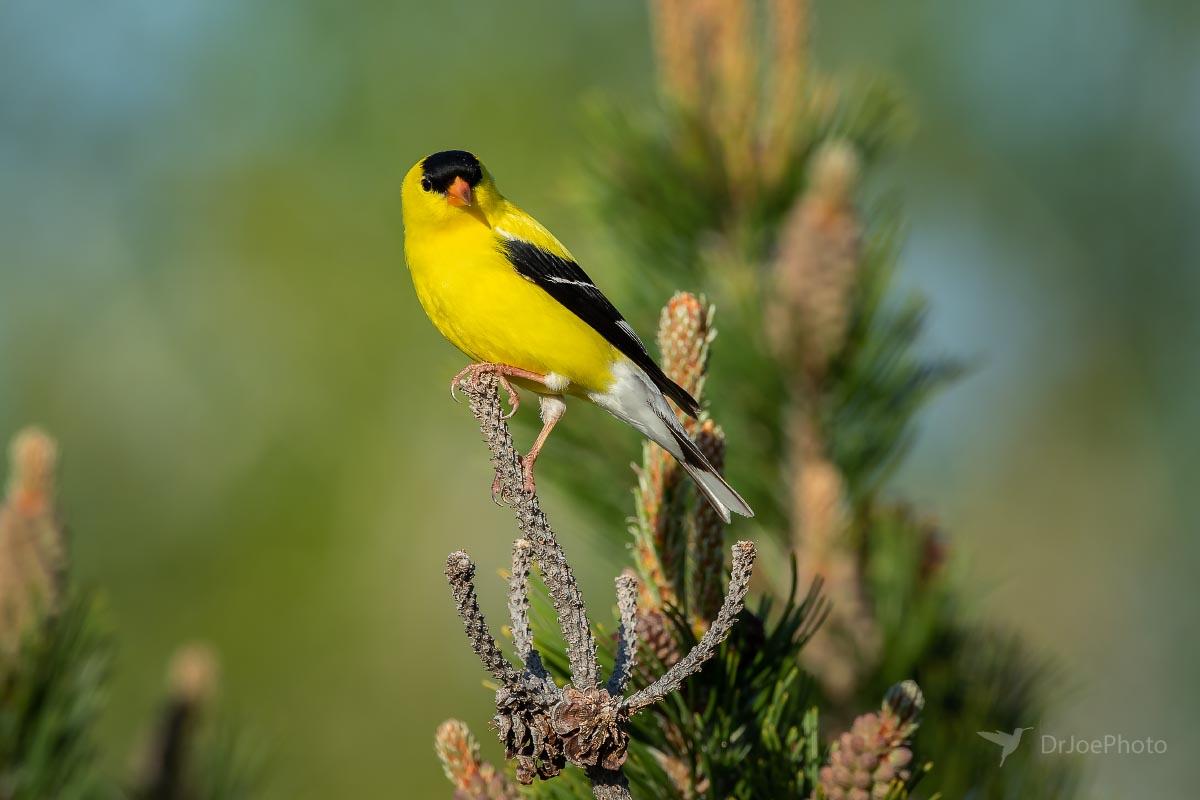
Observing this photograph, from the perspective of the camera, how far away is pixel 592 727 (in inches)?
49.0

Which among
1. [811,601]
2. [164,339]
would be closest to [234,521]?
[164,339]

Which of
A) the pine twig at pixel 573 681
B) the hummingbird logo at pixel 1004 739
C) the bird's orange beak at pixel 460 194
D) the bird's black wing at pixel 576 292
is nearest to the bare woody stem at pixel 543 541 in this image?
the pine twig at pixel 573 681

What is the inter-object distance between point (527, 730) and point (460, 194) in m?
1.94

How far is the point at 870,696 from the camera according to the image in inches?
78.0

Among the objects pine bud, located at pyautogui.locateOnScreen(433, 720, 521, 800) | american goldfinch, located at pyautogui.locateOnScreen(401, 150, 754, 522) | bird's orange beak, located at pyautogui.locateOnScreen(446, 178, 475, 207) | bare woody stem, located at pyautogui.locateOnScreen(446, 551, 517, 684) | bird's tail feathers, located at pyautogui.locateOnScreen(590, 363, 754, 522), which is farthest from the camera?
bird's orange beak, located at pyautogui.locateOnScreen(446, 178, 475, 207)

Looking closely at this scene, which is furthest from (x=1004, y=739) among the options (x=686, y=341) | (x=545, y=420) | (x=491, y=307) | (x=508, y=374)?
(x=491, y=307)

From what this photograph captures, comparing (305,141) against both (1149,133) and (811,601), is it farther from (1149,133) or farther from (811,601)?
(811,601)

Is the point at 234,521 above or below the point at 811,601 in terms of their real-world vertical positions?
above

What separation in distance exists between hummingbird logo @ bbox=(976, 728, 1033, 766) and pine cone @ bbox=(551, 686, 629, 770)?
76 cm

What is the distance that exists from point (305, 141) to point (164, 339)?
158 centimetres

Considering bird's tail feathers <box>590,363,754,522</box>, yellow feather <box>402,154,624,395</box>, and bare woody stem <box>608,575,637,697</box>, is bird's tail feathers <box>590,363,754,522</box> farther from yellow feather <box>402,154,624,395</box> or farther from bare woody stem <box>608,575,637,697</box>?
bare woody stem <box>608,575,637,697</box>

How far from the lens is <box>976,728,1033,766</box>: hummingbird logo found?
5.74ft

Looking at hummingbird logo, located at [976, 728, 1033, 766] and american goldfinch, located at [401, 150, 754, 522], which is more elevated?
american goldfinch, located at [401, 150, 754, 522]

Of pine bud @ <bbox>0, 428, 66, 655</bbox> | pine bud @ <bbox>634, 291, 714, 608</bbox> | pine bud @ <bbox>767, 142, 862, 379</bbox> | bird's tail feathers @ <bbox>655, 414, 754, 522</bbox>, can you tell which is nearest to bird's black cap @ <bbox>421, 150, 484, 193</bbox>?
pine bud @ <bbox>767, 142, 862, 379</bbox>
